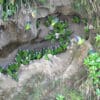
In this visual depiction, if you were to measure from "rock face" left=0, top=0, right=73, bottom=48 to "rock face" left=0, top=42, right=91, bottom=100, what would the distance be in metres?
0.39

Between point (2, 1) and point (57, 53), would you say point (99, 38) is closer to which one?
point (57, 53)

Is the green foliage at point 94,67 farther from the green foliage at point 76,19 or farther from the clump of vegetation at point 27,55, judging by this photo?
the green foliage at point 76,19

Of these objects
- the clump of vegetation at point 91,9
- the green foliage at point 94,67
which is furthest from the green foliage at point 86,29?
the green foliage at point 94,67

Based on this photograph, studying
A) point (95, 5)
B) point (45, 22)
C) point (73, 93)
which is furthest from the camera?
point (45, 22)

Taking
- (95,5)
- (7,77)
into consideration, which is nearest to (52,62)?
(7,77)

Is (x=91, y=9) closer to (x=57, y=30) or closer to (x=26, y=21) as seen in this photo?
(x=57, y=30)

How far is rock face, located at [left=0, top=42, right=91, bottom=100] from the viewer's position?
269cm

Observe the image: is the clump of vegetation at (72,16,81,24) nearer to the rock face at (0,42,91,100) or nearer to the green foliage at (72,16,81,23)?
the green foliage at (72,16,81,23)

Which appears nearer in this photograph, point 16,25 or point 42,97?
point 42,97

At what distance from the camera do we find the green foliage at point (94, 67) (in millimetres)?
2592

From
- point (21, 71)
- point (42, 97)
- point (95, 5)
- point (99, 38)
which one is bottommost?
point (42, 97)

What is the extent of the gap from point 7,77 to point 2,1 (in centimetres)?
69

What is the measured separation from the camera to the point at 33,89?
2.71 metres

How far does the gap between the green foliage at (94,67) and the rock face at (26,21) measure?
2.13ft
